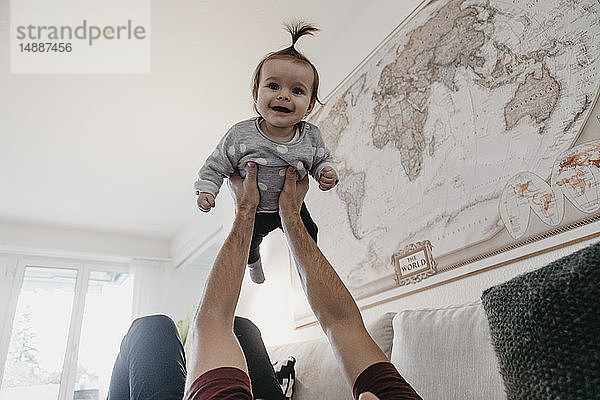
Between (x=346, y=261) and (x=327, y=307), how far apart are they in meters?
1.10

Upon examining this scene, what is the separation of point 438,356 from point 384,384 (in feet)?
1.50

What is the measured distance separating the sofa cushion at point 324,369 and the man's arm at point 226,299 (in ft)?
1.76

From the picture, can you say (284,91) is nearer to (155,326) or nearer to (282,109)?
(282,109)

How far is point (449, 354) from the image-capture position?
105cm

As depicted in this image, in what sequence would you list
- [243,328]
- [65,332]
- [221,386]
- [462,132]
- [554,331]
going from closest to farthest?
[554,331] < [221,386] < [243,328] < [462,132] < [65,332]

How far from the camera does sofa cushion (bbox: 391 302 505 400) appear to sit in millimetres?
959

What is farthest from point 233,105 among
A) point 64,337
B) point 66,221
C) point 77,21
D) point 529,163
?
point 64,337

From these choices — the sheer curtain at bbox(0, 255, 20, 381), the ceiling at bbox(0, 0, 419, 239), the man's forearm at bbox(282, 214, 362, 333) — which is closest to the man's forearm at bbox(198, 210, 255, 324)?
the man's forearm at bbox(282, 214, 362, 333)

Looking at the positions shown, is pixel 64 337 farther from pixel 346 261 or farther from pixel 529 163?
pixel 529 163

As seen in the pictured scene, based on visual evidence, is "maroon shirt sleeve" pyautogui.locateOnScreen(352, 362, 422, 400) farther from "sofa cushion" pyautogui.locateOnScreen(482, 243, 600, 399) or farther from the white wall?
the white wall

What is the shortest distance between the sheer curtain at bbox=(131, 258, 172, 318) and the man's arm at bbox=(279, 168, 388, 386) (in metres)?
4.27

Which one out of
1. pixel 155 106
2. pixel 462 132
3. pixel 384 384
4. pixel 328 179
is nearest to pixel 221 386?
pixel 384 384

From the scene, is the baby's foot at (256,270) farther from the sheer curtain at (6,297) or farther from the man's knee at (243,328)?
the sheer curtain at (6,297)

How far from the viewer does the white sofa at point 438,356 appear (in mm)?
967
